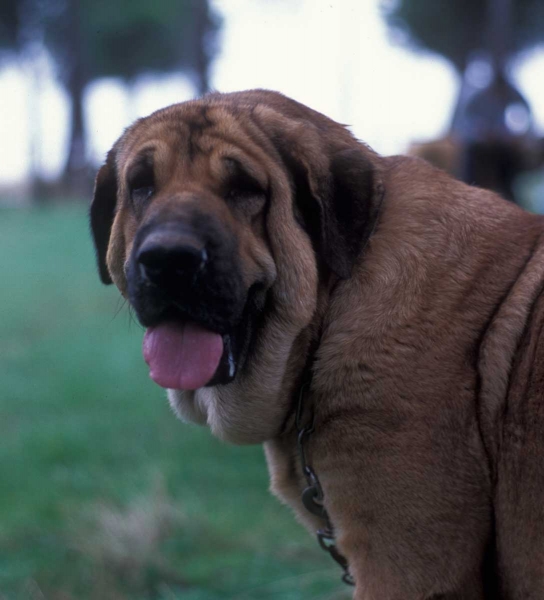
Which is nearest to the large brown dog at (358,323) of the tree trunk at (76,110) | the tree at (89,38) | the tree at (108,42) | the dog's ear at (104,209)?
the dog's ear at (104,209)

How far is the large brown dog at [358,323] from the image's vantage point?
7.84 feet

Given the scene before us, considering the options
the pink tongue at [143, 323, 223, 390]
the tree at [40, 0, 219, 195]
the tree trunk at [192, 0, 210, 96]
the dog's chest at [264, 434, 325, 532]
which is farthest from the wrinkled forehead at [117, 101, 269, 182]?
the tree at [40, 0, 219, 195]

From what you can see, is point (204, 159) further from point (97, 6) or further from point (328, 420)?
point (97, 6)

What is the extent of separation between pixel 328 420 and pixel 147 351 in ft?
2.02

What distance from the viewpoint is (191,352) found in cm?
254

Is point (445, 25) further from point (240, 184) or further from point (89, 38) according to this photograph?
point (240, 184)

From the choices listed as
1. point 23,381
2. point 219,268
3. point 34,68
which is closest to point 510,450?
point 219,268

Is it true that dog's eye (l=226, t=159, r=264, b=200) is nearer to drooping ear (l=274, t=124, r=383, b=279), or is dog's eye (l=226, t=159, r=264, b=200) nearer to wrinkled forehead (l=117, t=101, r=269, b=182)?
wrinkled forehead (l=117, t=101, r=269, b=182)

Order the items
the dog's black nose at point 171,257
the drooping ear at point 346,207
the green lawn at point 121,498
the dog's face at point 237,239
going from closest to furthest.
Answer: the dog's black nose at point 171,257 < the dog's face at point 237,239 < the drooping ear at point 346,207 < the green lawn at point 121,498

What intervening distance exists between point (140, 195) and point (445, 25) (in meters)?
26.7

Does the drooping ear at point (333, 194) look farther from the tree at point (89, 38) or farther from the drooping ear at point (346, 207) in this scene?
the tree at point (89, 38)

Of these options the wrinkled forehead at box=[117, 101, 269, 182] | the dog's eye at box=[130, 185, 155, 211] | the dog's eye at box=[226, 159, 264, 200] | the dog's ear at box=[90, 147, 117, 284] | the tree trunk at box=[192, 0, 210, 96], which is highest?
the wrinkled forehead at box=[117, 101, 269, 182]

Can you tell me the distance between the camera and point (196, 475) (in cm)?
549

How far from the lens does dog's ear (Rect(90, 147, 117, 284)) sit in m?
3.03
